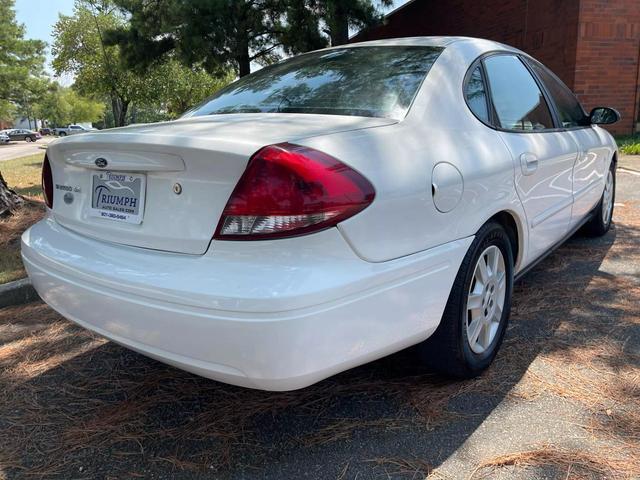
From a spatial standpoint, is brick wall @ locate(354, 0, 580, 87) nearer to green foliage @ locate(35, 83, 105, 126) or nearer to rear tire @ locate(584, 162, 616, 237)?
rear tire @ locate(584, 162, 616, 237)

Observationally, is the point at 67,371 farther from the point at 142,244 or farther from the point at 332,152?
the point at 332,152

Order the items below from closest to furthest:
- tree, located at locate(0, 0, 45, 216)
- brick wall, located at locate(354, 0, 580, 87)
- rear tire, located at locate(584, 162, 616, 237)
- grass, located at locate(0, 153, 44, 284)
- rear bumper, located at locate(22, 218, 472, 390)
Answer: rear bumper, located at locate(22, 218, 472, 390) → grass, located at locate(0, 153, 44, 284) → rear tire, located at locate(584, 162, 616, 237) → brick wall, located at locate(354, 0, 580, 87) → tree, located at locate(0, 0, 45, 216)

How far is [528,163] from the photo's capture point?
114 inches

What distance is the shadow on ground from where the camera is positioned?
209cm

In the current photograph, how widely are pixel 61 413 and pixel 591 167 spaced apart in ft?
12.4

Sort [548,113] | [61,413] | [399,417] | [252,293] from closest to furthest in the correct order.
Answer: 1. [252,293]
2. [399,417]
3. [61,413]
4. [548,113]

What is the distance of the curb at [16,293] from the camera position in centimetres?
388

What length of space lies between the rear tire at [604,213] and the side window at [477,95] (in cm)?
249

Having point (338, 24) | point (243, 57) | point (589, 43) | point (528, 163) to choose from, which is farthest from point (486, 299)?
point (589, 43)

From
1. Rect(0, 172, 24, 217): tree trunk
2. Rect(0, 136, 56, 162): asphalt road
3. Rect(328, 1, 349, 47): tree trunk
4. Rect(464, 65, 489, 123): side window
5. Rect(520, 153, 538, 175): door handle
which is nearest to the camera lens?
Rect(464, 65, 489, 123): side window

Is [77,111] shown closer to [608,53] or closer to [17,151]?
[17,151]

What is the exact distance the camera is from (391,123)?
85.5 inches

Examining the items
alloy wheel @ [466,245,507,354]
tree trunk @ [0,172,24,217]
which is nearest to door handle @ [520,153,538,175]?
alloy wheel @ [466,245,507,354]

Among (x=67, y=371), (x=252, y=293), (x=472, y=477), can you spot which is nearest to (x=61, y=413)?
(x=67, y=371)
